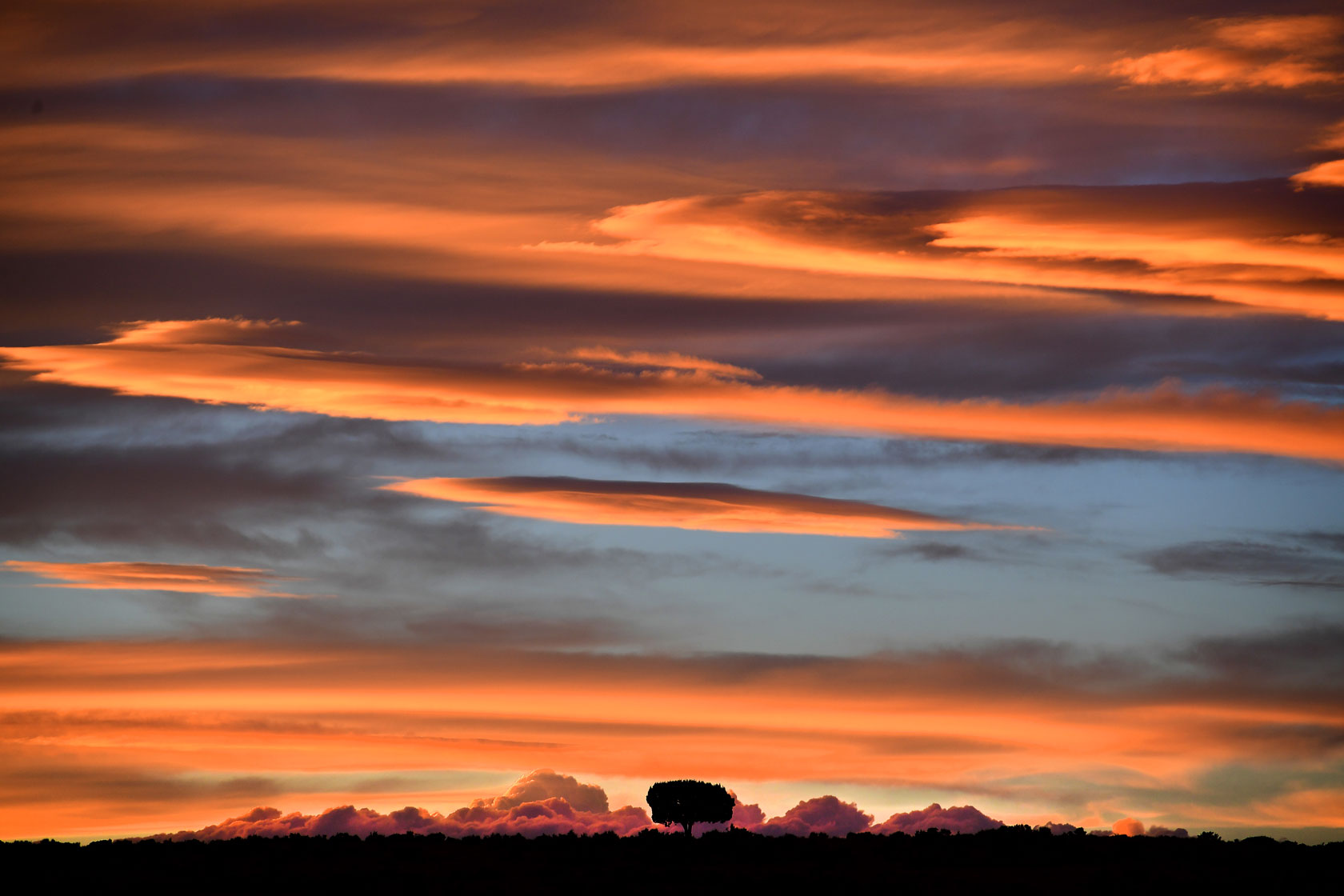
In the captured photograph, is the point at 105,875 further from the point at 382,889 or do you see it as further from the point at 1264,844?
the point at 1264,844

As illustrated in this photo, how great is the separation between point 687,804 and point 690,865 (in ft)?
105

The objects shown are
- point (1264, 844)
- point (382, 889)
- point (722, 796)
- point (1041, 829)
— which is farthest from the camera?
point (722, 796)

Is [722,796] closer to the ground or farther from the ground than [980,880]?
farther from the ground

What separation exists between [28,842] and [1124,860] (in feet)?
182

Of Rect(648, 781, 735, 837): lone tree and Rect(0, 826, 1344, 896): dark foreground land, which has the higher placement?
Rect(648, 781, 735, 837): lone tree

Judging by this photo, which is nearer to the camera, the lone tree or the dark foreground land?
the dark foreground land

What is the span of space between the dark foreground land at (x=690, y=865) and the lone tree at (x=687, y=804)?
18.2 metres

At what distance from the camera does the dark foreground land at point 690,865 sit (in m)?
63.2

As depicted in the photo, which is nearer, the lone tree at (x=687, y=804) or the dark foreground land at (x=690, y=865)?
the dark foreground land at (x=690, y=865)

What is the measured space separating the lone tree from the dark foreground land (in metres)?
18.2

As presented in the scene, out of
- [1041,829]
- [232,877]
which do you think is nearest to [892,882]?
[1041,829]

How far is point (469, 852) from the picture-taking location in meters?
73.9

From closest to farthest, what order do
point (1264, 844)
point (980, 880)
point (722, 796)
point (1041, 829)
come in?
point (980, 880), point (1264, 844), point (1041, 829), point (722, 796)

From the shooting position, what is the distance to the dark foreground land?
63188 mm
